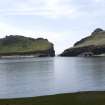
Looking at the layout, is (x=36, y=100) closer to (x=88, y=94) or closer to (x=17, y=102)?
(x=17, y=102)

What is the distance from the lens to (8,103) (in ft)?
129

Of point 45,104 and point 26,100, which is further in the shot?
point 26,100

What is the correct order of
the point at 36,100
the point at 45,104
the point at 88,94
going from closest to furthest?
1. the point at 45,104
2. the point at 36,100
3. the point at 88,94

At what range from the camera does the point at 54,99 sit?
41.4 meters

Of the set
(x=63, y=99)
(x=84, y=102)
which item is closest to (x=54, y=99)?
(x=63, y=99)

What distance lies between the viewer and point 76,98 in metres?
41.4

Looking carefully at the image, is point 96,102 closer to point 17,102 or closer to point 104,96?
point 104,96

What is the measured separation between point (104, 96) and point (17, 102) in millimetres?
9808

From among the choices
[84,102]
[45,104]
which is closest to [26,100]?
[45,104]

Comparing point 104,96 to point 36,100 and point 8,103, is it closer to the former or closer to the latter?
point 36,100

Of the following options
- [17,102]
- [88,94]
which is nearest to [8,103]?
[17,102]

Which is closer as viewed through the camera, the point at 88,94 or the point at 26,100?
the point at 26,100

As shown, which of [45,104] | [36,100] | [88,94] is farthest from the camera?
[88,94]

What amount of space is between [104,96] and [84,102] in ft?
12.4
